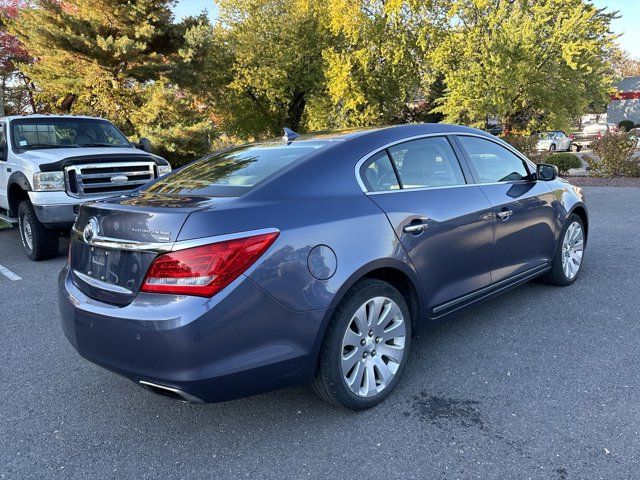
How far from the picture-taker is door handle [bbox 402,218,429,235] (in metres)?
3.03

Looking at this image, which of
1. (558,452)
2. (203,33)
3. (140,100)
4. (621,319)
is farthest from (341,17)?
(558,452)

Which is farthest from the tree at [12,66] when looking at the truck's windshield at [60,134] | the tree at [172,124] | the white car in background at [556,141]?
the white car in background at [556,141]

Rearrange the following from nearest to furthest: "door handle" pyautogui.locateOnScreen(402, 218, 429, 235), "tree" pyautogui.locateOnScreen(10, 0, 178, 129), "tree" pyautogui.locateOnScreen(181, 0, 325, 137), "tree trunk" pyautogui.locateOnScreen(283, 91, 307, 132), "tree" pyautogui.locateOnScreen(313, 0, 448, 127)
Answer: "door handle" pyautogui.locateOnScreen(402, 218, 429, 235)
"tree" pyautogui.locateOnScreen(10, 0, 178, 129)
"tree" pyautogui.locateOnScreen(313, 0, 448, 127)
"tree" pyautogui.locateOnScreen(181, 0, 325, 137)
"tree trunk" pyautogui.locateOnScreen(283, 91, 307, 132)

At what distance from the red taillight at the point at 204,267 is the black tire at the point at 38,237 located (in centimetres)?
505

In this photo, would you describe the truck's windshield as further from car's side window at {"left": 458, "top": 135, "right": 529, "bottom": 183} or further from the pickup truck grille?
car's side window at {"left": 458, "top": 135, "right": 529, "bottom": 183}

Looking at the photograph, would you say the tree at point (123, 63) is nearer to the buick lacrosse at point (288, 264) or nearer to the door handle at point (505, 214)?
the buick lacrosse at point (288, 264)

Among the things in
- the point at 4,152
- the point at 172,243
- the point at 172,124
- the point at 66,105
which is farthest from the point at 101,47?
the point at 172,243

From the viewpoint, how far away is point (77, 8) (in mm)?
15930

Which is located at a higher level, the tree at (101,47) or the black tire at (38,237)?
the tree at (101,47)

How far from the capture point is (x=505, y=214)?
150 inches

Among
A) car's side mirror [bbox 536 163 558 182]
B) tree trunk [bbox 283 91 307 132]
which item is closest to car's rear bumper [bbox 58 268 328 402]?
car's side mirror [bbox 536 163 558 182]

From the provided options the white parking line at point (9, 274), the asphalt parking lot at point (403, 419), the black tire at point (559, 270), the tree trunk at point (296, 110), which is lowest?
the white parking line at point (9, 274)

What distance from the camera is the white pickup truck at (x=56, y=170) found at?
21.0ft

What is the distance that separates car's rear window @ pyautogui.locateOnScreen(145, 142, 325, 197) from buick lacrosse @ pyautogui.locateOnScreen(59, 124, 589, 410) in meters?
0.02
